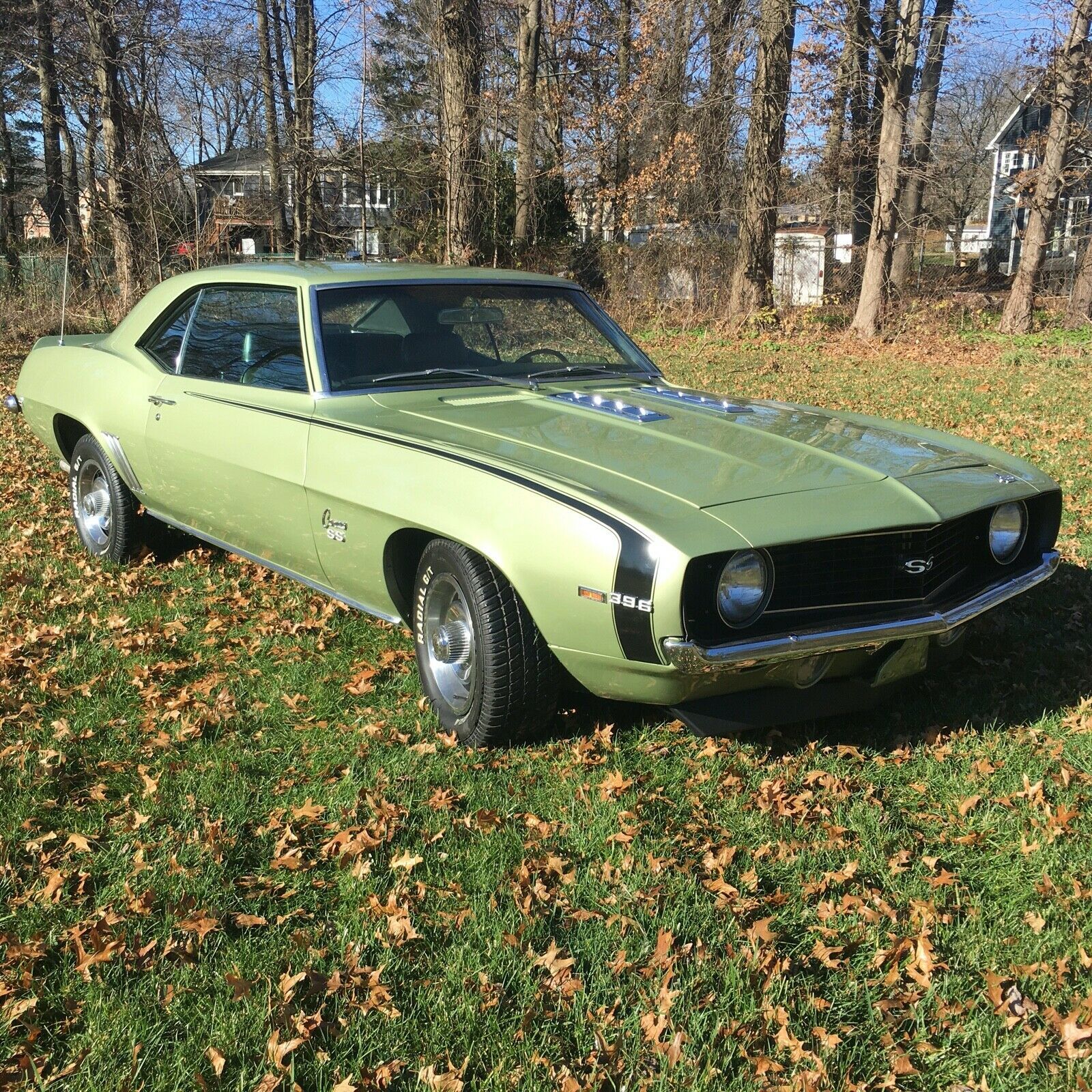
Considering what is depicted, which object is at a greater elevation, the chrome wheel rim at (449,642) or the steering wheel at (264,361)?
the steering wheel at (264,361)

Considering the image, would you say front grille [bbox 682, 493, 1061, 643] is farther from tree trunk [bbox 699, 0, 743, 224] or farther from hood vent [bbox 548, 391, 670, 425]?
tree trunk [bbox 699, 0, 743, 224]

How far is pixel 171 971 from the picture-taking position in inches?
99.3

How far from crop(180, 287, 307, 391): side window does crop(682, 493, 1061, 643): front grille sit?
2.00 meters

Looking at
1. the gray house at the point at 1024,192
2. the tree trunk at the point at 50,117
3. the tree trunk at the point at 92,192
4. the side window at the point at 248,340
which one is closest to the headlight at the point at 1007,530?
the side window at the point at 248,340

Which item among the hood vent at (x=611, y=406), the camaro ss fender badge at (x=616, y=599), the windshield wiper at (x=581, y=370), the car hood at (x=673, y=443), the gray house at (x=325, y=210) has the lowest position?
the camaro ss fender badge at (x=616, y=599)

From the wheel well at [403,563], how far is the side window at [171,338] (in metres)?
1.90

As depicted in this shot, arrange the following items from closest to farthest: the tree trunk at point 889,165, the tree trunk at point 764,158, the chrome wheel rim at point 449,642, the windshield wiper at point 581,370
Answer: the chrome wheel rim at point 449,642 < the windshield wiper at point 581,370 < the tree trunk at point 889,165 < the tree trunk at point 764,158

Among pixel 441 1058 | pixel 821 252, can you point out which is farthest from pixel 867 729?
pixel 821 252

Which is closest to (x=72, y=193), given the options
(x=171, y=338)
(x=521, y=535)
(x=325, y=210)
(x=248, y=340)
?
(x=325, y=210)

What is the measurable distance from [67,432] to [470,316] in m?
2.70

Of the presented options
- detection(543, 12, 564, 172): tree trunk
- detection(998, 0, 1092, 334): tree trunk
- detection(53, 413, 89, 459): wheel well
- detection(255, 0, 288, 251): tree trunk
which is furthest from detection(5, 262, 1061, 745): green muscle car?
detection(543, 12, 564, 172): tree trunk

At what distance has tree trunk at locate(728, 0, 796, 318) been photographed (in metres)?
18.4

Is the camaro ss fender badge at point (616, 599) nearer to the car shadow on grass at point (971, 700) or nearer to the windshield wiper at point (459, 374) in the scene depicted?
the car shadow on grass at point (971, 700)

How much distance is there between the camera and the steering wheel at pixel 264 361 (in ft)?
14.4
